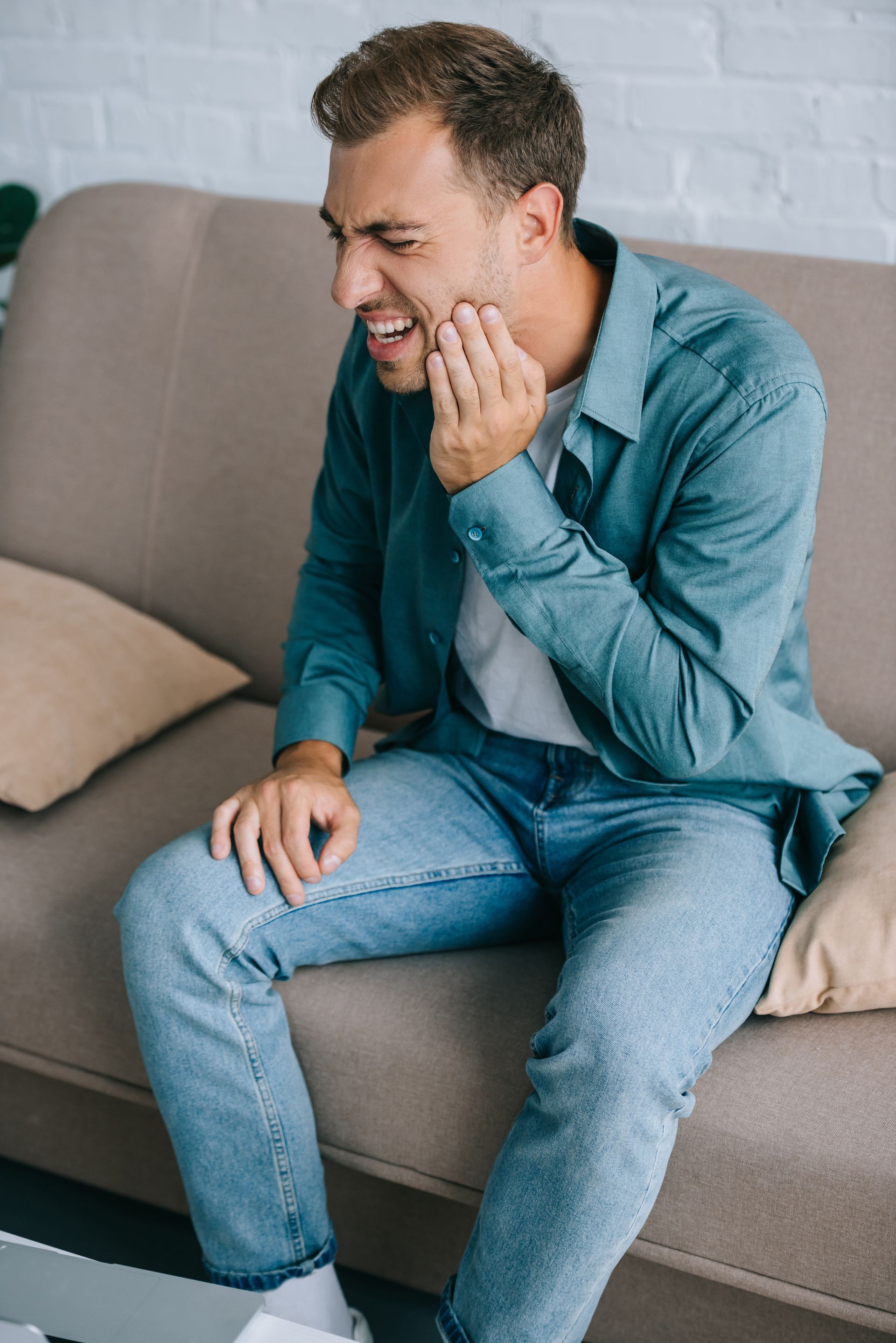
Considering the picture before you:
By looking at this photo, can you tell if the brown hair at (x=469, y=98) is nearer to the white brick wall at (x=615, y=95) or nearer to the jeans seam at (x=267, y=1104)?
the white brick wall at (x=615, y=95)

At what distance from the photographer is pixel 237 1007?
105 cm

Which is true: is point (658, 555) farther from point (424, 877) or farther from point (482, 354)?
point (424, 877)

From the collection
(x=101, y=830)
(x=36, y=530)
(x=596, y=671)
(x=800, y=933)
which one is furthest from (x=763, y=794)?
(x=36, y=530)

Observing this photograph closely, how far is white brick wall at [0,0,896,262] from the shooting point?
1.57 metres

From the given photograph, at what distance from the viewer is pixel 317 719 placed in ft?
4.19

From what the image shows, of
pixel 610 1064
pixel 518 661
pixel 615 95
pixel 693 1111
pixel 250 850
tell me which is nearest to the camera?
pixel 610 1064

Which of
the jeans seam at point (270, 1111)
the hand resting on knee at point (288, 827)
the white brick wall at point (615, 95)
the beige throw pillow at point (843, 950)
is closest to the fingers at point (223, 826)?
the hand resting on knee at point (288, 827)

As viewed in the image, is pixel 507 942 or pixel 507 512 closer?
pixel 507 512

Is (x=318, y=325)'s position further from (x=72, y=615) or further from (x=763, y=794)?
(x=763, y=794)

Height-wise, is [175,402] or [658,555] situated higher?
[658,555]

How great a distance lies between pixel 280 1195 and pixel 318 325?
1.17 meters

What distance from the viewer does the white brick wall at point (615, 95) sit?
5.15ft

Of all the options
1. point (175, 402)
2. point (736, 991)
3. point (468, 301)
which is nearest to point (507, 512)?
point (468, 301)

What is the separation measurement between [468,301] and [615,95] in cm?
81
